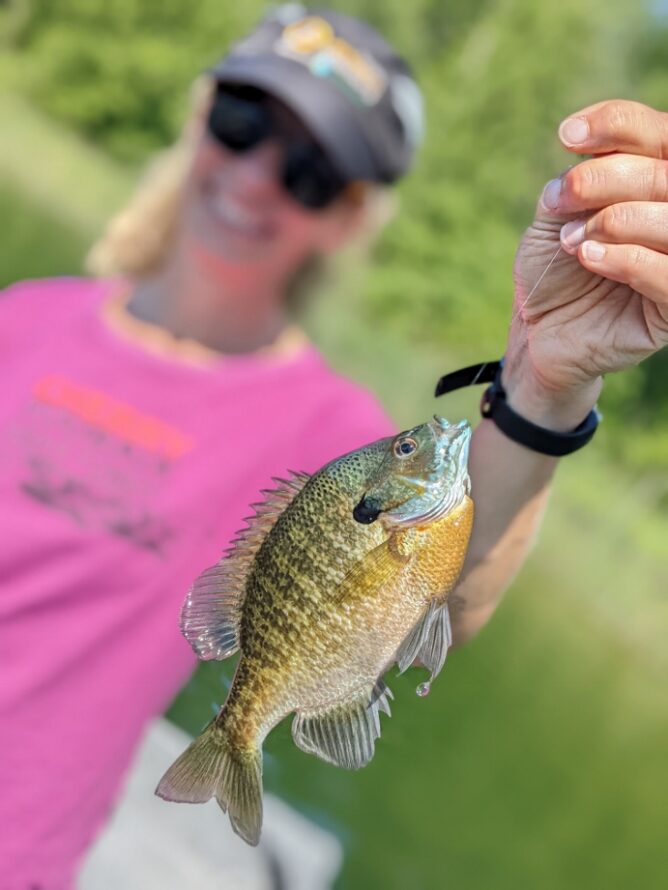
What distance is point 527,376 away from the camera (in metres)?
0.56

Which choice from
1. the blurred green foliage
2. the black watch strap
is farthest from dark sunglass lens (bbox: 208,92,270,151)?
the black watch strap

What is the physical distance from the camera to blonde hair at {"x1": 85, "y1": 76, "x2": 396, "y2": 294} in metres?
1.84

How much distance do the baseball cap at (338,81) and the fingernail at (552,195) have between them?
1.11m

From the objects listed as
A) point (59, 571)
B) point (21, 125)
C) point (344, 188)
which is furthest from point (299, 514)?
point (21, 125)

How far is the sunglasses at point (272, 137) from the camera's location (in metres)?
1.57

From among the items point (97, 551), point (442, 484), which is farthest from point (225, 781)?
point (97, 551)

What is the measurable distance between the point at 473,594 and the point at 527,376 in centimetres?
16

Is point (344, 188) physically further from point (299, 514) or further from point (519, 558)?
point (299, 514)

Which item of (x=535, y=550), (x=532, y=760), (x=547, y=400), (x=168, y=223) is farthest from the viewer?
(x=532, y=760)

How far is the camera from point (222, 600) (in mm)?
475

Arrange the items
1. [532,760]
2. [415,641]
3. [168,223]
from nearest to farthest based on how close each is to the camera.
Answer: [415,641] < [168,223] < [532,760]

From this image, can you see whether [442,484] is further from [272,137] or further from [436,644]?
[272,137]

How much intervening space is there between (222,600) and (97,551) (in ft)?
2.03

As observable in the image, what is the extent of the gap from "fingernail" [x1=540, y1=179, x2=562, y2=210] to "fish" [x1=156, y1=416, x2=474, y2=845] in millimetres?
152
